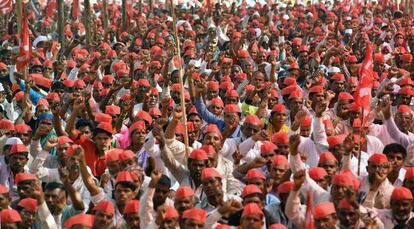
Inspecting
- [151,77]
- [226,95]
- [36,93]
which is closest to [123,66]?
[151,77]

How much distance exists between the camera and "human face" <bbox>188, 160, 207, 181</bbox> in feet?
28.6

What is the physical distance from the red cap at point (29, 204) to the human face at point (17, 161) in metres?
1.24

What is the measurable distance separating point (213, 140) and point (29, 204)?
2255 millimetres

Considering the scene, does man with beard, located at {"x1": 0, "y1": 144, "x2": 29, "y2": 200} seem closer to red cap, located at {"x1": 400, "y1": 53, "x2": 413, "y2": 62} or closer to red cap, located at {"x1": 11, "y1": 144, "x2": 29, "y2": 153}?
red cap, located at {"x1": 11, "y1": 144, "x2": 29, "y2": 153}

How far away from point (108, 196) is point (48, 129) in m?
2.11

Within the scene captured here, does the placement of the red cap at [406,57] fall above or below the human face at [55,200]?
below

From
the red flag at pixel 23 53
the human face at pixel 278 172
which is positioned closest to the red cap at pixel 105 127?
the human face at pixel 278 172

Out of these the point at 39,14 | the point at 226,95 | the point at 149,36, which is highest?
the point at 226,95

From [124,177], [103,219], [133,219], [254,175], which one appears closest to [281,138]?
[254,175]

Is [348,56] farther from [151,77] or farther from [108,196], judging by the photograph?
Answer: [108,196]

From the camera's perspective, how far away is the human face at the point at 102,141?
980 cm

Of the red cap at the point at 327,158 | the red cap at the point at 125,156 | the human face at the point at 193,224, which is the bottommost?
the red cap at the point at 125,156

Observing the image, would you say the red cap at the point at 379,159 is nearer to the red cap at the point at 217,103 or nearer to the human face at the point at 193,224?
the human face at the point at 193,224

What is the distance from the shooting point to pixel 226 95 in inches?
457
